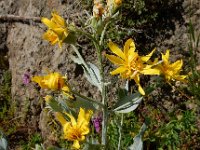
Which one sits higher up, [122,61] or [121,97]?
[122,61]

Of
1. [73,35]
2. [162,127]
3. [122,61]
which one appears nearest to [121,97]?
[122,61]

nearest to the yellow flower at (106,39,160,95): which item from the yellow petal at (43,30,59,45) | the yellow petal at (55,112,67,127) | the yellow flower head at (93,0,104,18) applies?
the yellow flower head at (93,0,104,18)

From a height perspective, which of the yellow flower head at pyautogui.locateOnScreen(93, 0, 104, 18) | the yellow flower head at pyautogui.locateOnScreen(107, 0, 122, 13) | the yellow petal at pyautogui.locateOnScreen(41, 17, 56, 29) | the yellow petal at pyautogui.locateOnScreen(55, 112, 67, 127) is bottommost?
the yellow petal at pyautogui.locateOnScreen(55, 112, 67, 127)

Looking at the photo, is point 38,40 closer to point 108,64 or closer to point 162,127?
point 108,64

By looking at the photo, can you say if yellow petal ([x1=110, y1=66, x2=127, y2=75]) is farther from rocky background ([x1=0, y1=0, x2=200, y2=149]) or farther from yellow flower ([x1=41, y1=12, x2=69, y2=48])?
rocky background ([x1=0, y1=0, x2=200, y2=149])

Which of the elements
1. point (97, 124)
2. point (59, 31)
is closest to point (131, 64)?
point (59, 31)

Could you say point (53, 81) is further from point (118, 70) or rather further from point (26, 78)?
point (26, 78)

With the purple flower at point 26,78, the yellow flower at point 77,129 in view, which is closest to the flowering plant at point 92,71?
the yellow flower at point 77,129
